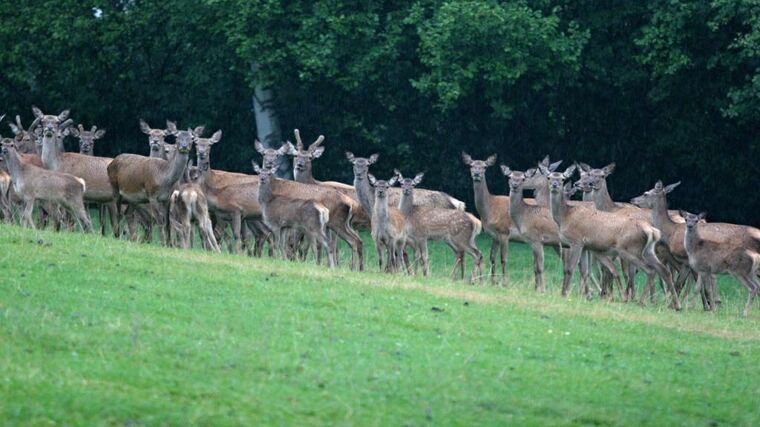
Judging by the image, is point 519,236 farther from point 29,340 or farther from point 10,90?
point 10,90

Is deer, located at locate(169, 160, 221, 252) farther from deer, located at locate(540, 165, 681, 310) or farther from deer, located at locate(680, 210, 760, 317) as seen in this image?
deer, located at locate(680, 210, 760, 317)

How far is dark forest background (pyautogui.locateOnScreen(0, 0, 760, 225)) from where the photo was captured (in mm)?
28922

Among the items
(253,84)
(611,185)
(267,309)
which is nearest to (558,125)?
(611,185)

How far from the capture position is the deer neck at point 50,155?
22.5m

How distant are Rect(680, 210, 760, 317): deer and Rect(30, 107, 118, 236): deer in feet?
26.8

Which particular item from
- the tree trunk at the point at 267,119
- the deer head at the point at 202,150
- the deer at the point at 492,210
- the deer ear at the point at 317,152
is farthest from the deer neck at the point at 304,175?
the tree trunk at the point at 267,119

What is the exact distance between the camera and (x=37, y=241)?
1741 cm

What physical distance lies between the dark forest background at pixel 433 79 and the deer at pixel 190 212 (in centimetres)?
933

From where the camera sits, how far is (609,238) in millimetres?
19375

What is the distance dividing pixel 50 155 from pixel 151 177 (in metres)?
2.53

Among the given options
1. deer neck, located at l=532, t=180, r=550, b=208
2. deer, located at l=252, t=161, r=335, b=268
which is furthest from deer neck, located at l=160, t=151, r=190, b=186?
deer neck, located at l=532, t=180, r=550, b=208

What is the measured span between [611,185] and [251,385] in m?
23.4

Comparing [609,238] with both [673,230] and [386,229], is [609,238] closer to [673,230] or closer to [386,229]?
[673,230]

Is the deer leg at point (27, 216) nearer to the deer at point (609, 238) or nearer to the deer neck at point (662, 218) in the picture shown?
the deer at point (609, 238)
